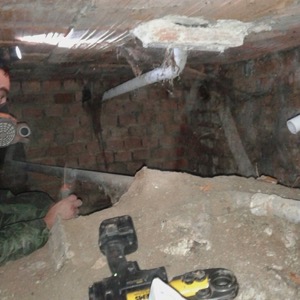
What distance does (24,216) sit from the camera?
1801mm

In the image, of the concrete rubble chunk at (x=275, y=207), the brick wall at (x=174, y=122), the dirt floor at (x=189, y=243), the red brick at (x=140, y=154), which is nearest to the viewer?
the dirt floor at (x=189, y=243)

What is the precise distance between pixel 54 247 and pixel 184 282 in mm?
649

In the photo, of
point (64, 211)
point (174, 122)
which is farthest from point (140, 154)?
point (64, 211)

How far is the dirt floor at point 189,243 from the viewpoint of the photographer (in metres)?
1.07

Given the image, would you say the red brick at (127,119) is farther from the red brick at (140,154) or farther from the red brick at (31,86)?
the red brick at (31,86)

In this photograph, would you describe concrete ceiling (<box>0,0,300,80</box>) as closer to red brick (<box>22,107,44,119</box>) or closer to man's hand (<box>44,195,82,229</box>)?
red brick (<box>22,107,44,119</box>)

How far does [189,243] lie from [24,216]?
1.02 meters

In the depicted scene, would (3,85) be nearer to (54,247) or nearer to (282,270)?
(54,247)

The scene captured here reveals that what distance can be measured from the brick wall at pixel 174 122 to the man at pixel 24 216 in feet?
3.66

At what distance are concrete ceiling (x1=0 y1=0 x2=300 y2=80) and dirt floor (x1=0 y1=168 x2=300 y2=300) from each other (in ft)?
2.32

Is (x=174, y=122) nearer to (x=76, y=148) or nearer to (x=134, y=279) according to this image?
(x=76, y=148)

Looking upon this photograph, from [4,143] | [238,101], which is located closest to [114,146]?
[238,101]

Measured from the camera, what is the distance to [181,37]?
1.42m

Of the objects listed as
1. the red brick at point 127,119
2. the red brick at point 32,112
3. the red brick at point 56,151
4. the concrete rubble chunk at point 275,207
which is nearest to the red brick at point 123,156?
the red brick at point 127,119
